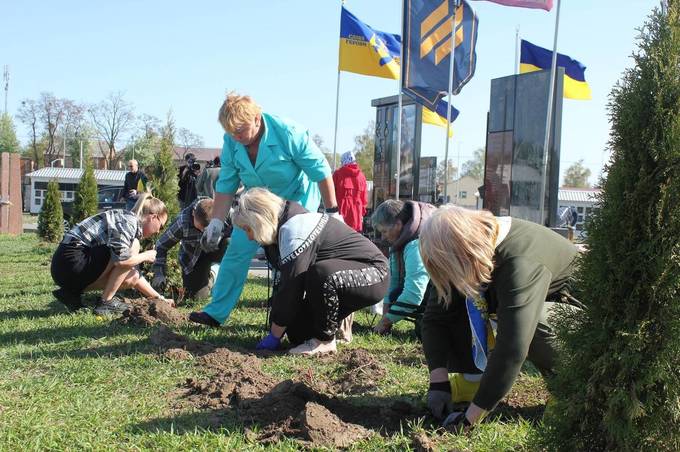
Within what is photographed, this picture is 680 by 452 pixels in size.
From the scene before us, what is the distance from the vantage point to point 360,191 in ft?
36.7

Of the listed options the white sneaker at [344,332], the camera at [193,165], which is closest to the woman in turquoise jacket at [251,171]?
the white sneaker at [344,332]

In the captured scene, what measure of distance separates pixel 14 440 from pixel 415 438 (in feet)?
5.86

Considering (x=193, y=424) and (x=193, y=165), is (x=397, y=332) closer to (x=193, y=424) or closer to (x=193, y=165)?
(x=193, y=424)

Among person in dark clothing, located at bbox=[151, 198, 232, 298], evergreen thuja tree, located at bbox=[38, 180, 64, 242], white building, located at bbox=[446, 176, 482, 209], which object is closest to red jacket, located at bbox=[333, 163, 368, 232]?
person in dark clothing, located at bbox=[151, 198, 232, 298]

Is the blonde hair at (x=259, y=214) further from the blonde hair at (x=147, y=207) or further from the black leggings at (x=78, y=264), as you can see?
the black leggings at (x=78, y=264)

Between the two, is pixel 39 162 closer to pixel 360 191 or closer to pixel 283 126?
pixel 360 191

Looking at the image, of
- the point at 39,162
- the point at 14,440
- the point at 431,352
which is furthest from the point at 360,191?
the point at 39,162

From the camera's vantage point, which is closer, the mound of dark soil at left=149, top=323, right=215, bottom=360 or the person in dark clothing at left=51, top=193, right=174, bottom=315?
the mound of dark soil at left=149, top=323, right=215, bottom=360

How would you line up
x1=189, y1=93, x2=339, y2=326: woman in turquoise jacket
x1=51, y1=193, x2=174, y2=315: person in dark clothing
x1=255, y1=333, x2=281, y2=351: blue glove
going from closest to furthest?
x1=255, y1=333, x2=281, y2=351: blue glove < x1=189, y1=93, x2=339, y2=326: woman in turquoise jacket < x1=51, y1=193, x2=174, y2=315: person in dark clothing

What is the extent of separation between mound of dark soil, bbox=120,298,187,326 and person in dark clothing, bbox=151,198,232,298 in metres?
0.94

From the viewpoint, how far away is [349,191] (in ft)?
36.2

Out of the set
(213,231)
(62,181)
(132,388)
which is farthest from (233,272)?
(62,181)

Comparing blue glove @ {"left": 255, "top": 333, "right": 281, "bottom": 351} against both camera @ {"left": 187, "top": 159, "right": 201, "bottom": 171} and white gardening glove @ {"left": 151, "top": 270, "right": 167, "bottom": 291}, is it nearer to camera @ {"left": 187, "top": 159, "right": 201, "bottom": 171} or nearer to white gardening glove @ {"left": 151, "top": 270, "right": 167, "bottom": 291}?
white gardening glove @ {"left": 151, "top": 270, "right": 167, "bottom": 291}

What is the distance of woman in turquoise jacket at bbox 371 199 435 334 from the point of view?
4.84 metres
